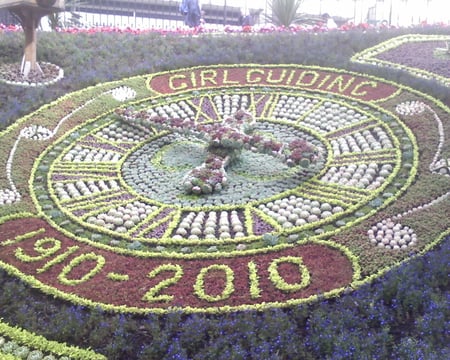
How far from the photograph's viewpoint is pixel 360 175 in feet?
25.2

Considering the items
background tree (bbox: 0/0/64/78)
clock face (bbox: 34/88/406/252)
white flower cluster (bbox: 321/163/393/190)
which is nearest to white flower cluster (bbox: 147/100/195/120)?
clock face (bbox: 34/88/406/252)

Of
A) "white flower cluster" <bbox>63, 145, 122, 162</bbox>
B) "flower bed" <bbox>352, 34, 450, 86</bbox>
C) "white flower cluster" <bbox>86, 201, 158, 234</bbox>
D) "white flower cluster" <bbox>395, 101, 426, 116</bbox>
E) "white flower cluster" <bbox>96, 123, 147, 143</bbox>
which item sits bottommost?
"white flower cluster" <bbox>86, 201, 158, 234</bbox>

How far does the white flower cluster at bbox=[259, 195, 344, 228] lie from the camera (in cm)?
683

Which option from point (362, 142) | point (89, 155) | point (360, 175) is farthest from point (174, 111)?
point (360, 175)

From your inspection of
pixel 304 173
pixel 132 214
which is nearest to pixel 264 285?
pixel 132 214

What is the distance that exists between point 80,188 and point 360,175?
389 centimetres

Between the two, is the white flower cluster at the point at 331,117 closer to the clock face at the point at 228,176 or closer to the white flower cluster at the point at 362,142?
the clock face at the point at 228,176

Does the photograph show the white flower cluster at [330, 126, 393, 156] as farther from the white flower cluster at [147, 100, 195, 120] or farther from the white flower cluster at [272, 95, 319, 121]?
the white flower cluster at [147, 100, 195, 120]

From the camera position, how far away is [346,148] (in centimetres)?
852

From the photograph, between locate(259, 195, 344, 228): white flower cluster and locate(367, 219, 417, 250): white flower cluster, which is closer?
locate(367, 219, 417, 250): white flower cluster

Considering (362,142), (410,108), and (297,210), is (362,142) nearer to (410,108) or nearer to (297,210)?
(410,108)

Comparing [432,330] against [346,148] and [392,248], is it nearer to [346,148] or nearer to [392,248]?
[392,248]

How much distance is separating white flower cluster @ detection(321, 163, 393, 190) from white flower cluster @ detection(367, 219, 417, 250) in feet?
3.46

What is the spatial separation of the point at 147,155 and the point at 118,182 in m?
1.07
